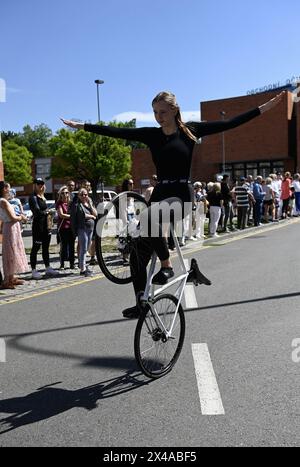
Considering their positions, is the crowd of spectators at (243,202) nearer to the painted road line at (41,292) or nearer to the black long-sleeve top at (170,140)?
the painted road line at (41,292)

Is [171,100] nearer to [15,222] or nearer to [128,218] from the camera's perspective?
[128,218]

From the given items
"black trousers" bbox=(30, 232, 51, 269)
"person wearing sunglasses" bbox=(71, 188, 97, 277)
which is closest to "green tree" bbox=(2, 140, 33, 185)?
"black trousers" bbox=(30, 232, 51, 269)

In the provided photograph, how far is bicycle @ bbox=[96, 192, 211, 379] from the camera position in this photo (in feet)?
13.6

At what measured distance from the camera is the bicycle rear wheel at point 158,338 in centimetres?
413

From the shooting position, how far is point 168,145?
13.8ft

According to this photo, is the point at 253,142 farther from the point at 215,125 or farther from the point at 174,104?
the point at 174,104

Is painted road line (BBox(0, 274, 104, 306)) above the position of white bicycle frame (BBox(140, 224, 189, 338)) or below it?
below

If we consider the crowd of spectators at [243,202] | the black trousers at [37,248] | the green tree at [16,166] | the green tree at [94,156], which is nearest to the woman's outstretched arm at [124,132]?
the black trousers at [37,248]

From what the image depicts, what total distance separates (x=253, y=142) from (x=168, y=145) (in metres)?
50.3

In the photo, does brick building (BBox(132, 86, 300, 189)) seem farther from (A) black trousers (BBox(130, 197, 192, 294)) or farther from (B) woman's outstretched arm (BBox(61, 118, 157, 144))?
(A) black trousers (BBox(130, 197, 192, 294))

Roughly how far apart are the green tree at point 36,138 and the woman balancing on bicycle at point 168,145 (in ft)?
426

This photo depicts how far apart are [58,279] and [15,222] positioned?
141 centimetres

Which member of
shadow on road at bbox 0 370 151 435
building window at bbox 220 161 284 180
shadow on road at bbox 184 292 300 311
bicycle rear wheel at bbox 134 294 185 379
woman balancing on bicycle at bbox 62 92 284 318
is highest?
building window at bbox 220 161 284 180

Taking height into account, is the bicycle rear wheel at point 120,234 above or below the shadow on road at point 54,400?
above
